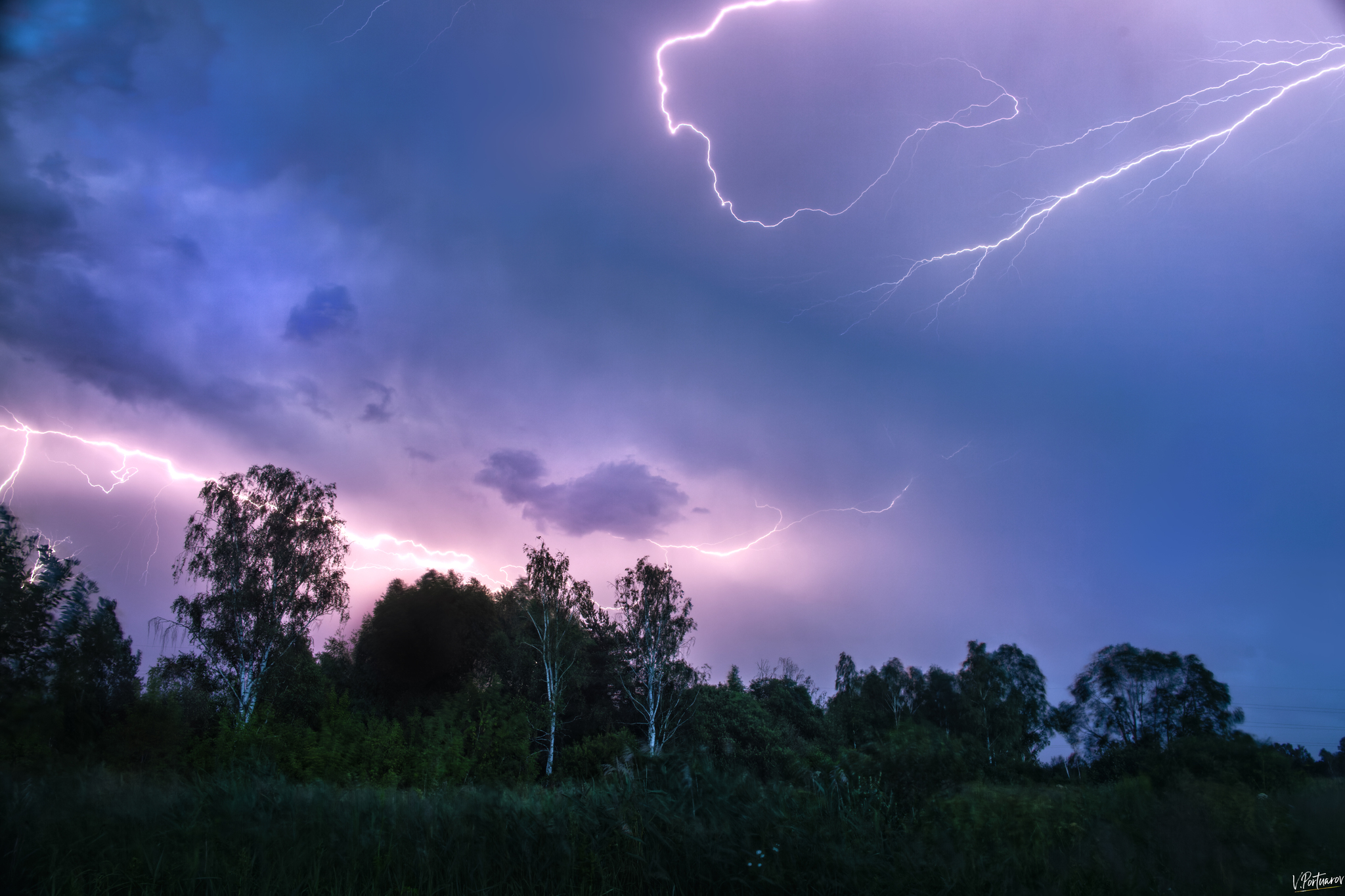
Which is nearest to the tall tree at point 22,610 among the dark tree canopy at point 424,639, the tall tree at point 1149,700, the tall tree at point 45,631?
the tall tree at point 45,631

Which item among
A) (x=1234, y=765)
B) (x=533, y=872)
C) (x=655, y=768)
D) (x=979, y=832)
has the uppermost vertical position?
(x=655, y=768)

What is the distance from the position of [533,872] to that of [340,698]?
51.8 feet

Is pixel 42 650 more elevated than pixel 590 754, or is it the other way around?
pixel 42 650

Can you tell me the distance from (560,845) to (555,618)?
2641 cm

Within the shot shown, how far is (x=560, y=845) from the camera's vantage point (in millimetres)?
4207

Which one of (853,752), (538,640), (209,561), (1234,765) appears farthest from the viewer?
(538,640)

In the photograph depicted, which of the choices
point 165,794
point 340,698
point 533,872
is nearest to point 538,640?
point 340,698

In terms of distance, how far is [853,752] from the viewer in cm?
1088

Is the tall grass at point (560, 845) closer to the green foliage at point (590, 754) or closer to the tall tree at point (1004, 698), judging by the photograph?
the green foliage at point (590, 754)

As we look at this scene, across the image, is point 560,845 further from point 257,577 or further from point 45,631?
point 257,577

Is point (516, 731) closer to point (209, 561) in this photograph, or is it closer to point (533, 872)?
point (209, 561)
